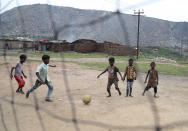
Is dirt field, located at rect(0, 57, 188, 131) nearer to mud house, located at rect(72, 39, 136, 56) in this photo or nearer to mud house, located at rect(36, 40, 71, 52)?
mud house, located at rect(72, 39, 136, 56)

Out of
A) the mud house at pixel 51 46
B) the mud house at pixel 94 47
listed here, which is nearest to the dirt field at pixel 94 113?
the mud house at pixel 94 47

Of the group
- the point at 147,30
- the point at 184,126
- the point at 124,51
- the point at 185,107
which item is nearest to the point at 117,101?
the point at 185,107

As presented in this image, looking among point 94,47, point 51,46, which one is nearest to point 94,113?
point 51,46

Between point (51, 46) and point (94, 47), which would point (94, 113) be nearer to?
point (51, 46)

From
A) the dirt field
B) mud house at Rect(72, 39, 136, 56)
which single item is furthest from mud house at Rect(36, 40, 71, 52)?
the dirt field

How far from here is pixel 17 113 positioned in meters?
4.00

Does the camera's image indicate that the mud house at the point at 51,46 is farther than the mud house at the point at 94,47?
Yes

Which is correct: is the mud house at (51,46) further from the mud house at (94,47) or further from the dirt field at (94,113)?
the dirt field at (94,113)

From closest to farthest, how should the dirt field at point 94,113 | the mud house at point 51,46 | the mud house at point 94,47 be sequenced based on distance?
the dirt field at point 94,113
the mud house at point 94,47
the mud house at point 51,46

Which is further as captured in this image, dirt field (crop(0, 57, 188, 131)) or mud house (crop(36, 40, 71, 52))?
mud house (crop(36, 40, 71, 52))

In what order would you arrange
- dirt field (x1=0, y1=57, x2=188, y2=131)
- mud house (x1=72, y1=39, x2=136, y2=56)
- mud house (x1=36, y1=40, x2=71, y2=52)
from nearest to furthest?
dirt field (x1=0, y1=57, x2=188, y2=131), mud house (x1=72, y1=39, x2=136, y2=56), mud house (x1=36, y1=40, x2=71, y2=52)

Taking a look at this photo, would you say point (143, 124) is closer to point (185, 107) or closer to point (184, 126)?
point (184, 126)

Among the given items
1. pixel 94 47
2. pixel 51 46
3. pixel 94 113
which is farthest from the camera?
pixel 94 47

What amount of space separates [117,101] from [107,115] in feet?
3.75
